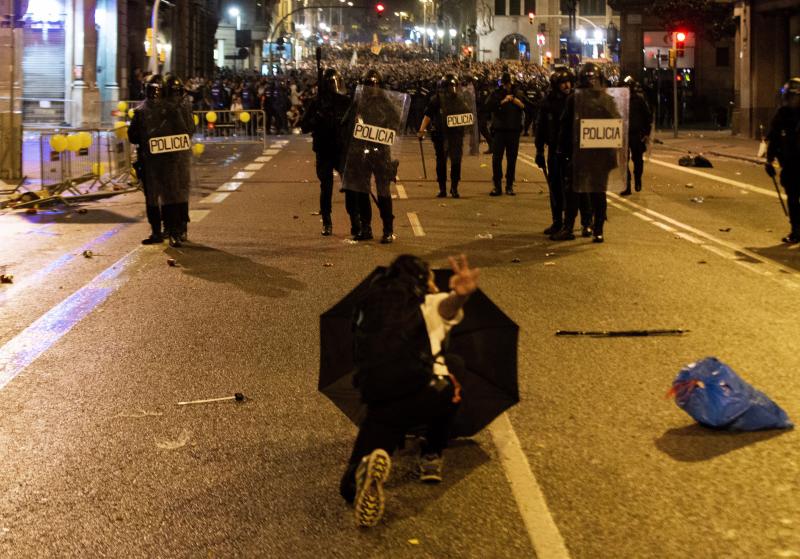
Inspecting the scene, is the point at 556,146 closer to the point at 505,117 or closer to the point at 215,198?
the point at 505,117

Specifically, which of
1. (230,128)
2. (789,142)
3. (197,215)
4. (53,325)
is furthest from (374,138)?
(230,128)

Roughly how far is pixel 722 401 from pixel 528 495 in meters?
1.39

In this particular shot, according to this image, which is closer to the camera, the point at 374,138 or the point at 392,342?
the point at 392,342

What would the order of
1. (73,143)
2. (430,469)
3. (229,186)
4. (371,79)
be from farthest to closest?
1. (229,186)
2. (73,143)
3. (371,79)
4. (430,469)

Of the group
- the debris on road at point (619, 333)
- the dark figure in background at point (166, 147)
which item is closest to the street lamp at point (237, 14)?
the dark figure in background at point (166, 147)

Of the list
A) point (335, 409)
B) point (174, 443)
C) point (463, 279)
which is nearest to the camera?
point (463, 279)

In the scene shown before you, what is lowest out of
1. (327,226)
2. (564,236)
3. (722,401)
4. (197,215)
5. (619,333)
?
(722,401)

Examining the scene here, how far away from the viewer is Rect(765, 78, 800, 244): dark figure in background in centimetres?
1162

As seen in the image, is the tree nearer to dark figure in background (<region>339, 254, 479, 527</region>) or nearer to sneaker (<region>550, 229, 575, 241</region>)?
sneaker (<region>550, 229, 575, 241</region>)

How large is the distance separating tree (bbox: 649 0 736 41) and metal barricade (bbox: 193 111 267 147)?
21.2 metres

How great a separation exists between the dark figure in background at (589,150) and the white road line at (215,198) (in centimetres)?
699

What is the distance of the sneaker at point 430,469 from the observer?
473 cm

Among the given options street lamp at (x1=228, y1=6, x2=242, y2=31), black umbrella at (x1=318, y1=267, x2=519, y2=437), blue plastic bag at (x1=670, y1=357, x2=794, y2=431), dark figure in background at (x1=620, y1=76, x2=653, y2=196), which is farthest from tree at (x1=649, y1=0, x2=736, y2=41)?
black umbrella at (x1=318, y1=267, x2=519, y2=437)

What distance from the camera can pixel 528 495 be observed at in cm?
462
